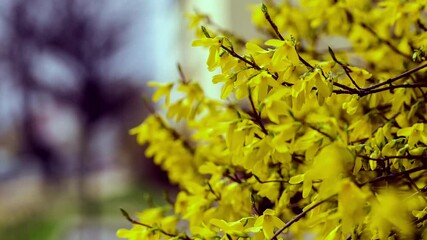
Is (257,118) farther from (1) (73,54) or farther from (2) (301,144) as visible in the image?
(1) (73,54)

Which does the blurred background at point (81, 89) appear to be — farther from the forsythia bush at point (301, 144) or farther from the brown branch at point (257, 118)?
the brown branch at point (257, 118)

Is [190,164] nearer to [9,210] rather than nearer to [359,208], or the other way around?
[359,208]

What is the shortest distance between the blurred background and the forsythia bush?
487 centimetres

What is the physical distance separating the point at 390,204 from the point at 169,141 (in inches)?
19.6

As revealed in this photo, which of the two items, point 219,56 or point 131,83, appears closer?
point 219,56

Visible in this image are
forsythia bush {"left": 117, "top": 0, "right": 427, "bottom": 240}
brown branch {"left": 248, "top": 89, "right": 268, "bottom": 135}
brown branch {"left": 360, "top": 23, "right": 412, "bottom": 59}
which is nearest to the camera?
forsythia bush {"left": 117, "top": 0, "right": 427, "bottom": 240}

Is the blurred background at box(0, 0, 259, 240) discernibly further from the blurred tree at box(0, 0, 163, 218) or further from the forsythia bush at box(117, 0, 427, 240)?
the forsythia bush at box(117, 0, 427, 240)

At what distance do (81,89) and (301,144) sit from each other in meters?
6.92

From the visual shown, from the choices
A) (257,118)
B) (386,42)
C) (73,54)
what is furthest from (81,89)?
(257,118)

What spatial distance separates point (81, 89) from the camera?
7.46 m

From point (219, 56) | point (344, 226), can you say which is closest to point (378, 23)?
point (219, 56)

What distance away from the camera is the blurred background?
7.24m

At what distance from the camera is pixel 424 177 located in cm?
74

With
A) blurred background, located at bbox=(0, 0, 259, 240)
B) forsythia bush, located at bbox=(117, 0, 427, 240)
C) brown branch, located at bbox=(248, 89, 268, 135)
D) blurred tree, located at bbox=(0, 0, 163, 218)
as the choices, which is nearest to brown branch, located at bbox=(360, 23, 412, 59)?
forsythia bush, located at bbox=(117, 0, 427, 240)
